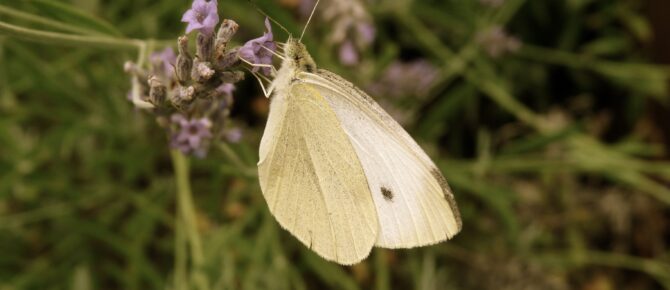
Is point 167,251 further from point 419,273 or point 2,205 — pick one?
Answer: point 419,273

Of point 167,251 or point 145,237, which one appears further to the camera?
point 167,251

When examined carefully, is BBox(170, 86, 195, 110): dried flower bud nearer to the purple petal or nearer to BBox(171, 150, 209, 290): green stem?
the purple petal

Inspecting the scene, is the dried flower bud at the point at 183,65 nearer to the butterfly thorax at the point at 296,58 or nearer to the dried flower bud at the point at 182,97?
the dried flower bud at the point at 182,97

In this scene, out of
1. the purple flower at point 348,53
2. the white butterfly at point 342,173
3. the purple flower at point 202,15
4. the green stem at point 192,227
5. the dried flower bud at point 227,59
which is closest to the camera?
the purple flower at point 202,15

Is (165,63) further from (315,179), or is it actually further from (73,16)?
(315,179)

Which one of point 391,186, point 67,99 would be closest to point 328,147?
point 391,186

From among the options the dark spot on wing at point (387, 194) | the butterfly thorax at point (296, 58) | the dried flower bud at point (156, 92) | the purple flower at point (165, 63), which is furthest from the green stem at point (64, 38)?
the dark spot on wing at point (387, 194)

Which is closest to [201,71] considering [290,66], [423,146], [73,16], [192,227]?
[290,66]

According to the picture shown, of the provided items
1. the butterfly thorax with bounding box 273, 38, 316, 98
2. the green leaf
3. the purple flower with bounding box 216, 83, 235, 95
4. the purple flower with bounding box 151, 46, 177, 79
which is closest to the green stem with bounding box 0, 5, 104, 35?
the green leaf
